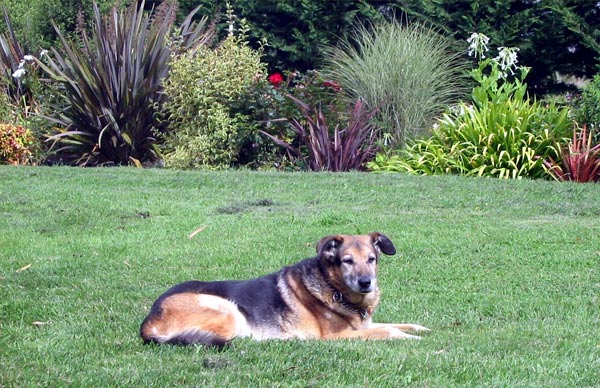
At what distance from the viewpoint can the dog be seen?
238 inches

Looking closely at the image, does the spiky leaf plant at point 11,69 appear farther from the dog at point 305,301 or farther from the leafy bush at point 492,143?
the dog at point 305,301

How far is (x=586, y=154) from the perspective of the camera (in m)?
13.6

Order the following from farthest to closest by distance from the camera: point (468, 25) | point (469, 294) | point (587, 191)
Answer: point (468, 25)
point (587, 191)
point (469, 294)

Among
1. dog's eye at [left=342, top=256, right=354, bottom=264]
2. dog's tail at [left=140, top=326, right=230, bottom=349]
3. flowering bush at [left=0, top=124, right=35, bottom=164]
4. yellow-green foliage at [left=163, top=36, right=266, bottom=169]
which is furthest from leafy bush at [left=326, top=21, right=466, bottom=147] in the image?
dog's tail at [left=140, top=326, right=230, bottom=349]

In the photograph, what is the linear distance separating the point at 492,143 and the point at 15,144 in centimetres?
774

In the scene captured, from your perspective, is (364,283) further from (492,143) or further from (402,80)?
(402,80)

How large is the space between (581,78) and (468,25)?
9.62 feet

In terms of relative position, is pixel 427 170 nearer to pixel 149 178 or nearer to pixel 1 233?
pixel 149 178

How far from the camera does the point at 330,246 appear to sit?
650 centimetres

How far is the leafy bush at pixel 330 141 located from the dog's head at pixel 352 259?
8574 millimetres

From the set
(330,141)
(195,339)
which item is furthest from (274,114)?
(195,339)

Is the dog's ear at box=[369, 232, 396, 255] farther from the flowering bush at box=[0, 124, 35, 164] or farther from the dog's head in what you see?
the flowering bush at box=[0, 124, 35, 164]

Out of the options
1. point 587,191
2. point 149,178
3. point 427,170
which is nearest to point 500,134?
point 427,170

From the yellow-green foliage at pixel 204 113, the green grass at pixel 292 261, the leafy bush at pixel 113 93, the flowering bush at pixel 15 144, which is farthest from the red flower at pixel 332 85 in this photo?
the flowering bush at pixel 15 144
